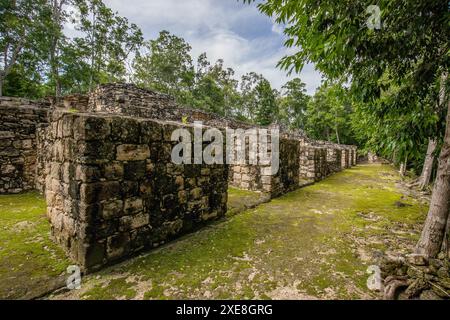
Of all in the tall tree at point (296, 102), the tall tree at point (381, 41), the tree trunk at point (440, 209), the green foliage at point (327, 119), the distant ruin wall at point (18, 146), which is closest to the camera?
the tall tree at point (381, 41)

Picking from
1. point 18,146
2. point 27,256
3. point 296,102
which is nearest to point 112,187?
point 27,256

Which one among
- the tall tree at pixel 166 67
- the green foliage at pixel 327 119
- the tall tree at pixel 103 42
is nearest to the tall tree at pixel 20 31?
the tall tree at pixel 103 42

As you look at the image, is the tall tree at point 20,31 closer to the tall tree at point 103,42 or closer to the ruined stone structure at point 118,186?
the tall tree at point 103,42

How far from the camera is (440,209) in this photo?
7.32 ft

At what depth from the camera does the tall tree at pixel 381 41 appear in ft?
6.43

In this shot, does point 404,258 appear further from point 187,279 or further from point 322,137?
point 322,137

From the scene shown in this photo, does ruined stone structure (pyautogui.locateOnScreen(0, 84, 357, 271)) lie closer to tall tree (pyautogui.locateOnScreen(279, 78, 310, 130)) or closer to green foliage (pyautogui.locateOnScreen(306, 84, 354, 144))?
green foliage (pyautogui.locateOnScreen(306, 84, 354, 144))

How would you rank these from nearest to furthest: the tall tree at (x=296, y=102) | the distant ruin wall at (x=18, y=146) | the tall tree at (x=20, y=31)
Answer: the distant ruin wall at (x=18, y=146)
the tall tree at (x=20, y=31)
the tall tree at (x=296, y=102)

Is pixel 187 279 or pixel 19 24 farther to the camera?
pixel 19 24

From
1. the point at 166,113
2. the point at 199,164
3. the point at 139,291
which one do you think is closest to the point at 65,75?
the point at 166,113

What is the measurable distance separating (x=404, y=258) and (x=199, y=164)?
9.27 ft

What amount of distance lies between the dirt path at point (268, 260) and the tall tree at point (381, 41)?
0.93 m

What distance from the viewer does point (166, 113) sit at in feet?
27.2

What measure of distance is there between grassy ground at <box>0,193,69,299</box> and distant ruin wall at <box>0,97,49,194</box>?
1429 mm
